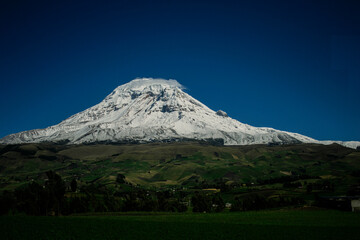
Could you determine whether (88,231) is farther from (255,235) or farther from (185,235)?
(255,235)

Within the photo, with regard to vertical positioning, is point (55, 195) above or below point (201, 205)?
above

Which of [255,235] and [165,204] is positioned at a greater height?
[255,235]

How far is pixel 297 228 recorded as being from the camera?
61.0 meters

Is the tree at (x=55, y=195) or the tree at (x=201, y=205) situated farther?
the tree at (x=201, y=205)

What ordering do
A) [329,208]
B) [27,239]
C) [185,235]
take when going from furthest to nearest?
[329,208] → [185,235] → [27,239]

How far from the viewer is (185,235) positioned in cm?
5238

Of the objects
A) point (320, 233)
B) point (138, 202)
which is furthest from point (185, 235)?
point (138, 202)

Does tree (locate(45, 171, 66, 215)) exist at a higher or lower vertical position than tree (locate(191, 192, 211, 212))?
higher

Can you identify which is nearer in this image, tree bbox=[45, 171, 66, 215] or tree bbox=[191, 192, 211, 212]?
tree bbox=[45, 171, 66, 215]

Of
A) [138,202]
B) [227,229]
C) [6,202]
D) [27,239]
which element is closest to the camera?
[27,239]

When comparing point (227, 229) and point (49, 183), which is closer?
point (227, 229)

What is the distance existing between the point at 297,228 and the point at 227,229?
42.7 feet

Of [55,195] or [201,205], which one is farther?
[201,205]

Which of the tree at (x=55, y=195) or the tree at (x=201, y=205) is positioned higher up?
the tree at (x=55, y=195)
